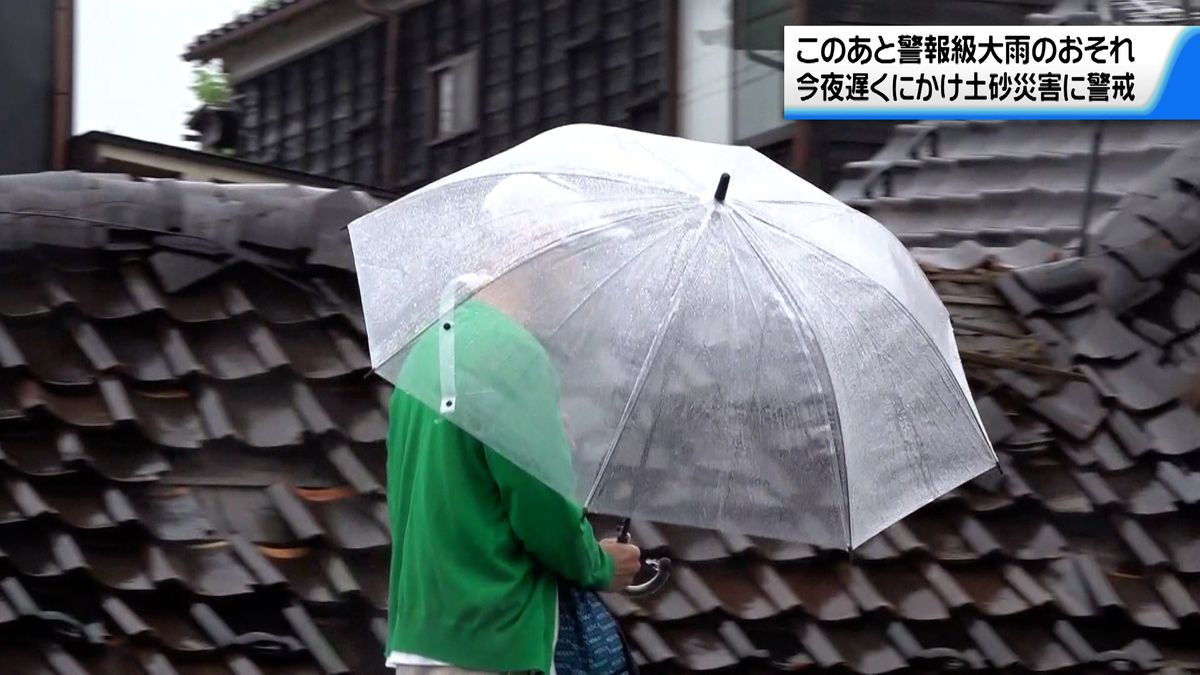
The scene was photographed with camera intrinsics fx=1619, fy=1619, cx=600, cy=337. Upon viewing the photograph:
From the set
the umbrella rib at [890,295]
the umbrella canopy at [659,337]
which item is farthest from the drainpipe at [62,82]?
the umbrella rib at [890,295]

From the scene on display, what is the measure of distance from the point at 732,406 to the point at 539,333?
1.40ft

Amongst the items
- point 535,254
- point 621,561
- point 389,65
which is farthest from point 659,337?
point 389,65

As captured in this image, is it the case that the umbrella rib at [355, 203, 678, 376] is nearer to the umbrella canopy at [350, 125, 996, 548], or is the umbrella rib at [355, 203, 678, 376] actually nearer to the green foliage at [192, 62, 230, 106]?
the umbrella canopy at [350, 125, 996, 548]

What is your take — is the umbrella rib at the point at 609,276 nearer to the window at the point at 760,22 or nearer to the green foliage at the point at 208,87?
the green foliage at the point at 208,87

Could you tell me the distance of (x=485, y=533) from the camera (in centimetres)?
311

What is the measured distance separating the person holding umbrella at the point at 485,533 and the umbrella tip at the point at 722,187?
0.43 metres

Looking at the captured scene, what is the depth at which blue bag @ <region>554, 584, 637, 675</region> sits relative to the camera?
10.9 feet

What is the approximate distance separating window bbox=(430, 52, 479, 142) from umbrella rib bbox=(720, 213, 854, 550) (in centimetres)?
910

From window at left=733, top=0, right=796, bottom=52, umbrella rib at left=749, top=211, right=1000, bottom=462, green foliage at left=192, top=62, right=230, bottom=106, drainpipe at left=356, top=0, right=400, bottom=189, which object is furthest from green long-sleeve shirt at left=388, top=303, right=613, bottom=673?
drainpipe at left=356, top=0, right=400, bottom=189

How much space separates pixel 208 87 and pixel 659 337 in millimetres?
6537

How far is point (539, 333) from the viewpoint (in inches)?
122

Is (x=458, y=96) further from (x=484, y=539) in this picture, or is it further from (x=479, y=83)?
(x=484, y=539)

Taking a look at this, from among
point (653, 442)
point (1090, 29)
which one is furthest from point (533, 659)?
point (1090, 29)

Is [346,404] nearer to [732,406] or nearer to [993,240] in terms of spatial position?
[732,406]
